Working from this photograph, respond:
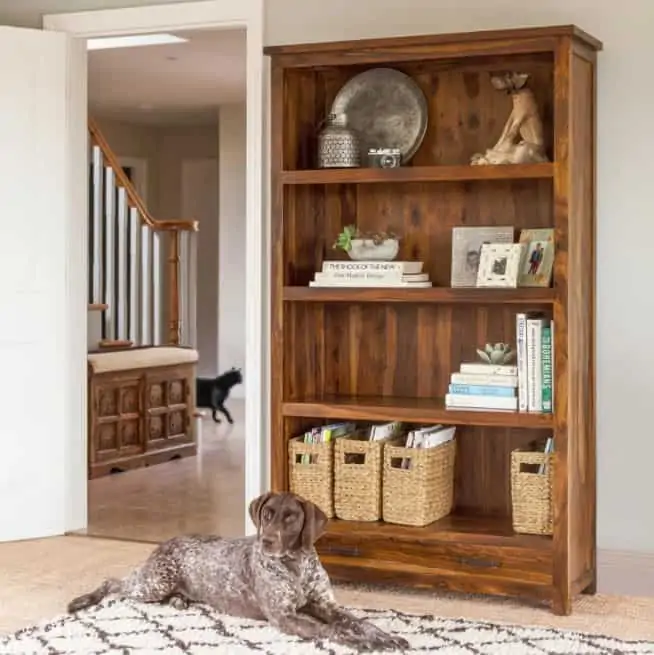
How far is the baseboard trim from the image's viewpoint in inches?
175

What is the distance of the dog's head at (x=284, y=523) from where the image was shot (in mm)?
3791

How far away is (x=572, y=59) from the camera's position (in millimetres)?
4141

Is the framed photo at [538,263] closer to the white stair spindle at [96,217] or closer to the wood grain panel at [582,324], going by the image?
the wood grain panel at [582,324]

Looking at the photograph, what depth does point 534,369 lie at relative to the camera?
4227 millimetres

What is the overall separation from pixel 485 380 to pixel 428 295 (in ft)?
1.15

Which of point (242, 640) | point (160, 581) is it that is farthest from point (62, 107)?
point (242, 640)

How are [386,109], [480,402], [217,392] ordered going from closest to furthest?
[480,402] → [386,109] → [217,392]

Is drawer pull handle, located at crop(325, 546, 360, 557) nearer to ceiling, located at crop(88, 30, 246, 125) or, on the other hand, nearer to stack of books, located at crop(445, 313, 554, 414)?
stack of books, located at crop(445, 313, 554, 414)

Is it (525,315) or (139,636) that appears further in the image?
(525,315)

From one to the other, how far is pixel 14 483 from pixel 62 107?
1603 mm

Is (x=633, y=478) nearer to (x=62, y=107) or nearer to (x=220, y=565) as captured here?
(x=220, y=565)

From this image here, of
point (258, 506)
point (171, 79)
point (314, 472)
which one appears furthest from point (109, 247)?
point (258, 506)

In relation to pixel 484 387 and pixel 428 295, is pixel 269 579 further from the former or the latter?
pixel 428 295

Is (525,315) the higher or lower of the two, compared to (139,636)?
higher
